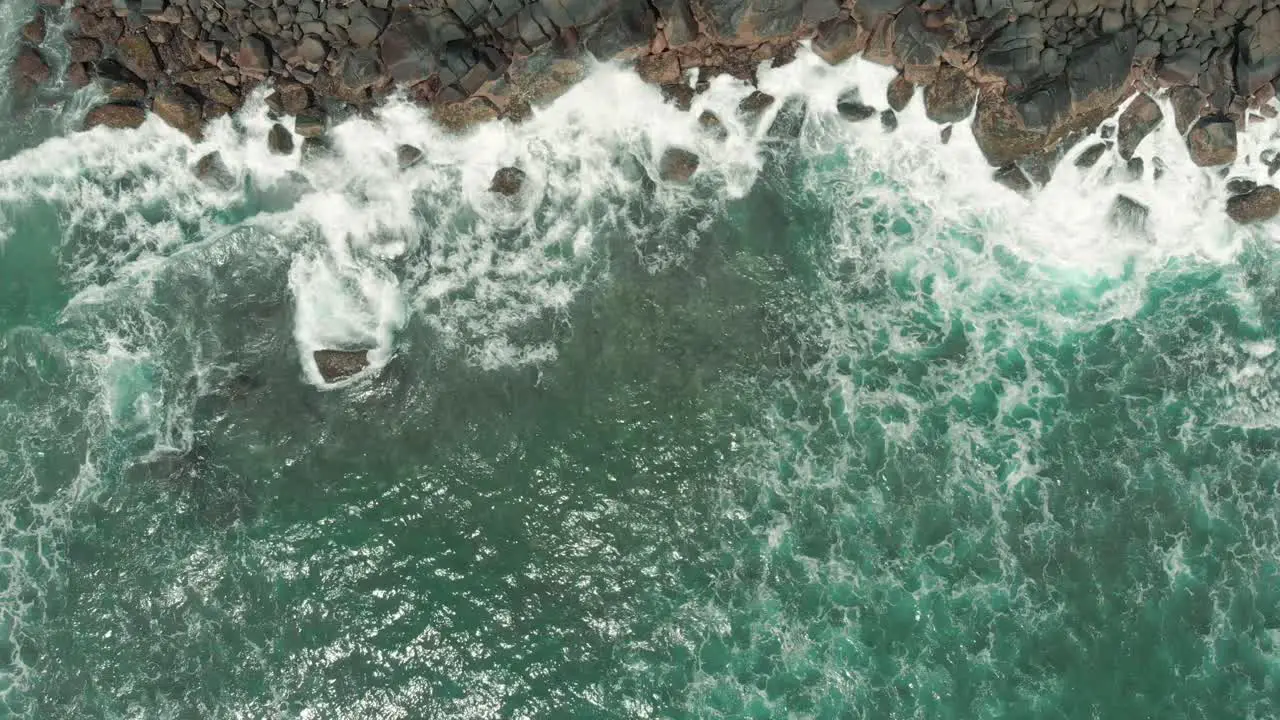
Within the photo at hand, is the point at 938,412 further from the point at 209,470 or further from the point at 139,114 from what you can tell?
the point at 139,114

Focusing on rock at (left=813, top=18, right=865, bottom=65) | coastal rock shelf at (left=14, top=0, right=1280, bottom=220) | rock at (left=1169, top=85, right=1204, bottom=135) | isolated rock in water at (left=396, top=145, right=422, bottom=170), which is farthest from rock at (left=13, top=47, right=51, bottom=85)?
rock at (left=1169, top=85, right=1204, bottom=135)

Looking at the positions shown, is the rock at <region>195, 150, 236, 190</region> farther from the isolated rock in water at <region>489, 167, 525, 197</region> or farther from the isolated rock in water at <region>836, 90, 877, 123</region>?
the isolated rock in water at <region>836, 90, 877, 123</region>

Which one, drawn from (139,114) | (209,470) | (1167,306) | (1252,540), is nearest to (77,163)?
(139,114)

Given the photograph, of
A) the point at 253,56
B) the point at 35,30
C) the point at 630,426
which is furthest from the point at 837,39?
the point at 35,30

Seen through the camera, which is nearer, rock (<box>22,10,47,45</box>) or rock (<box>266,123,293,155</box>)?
rock (<box>266,123,293,155</box>)

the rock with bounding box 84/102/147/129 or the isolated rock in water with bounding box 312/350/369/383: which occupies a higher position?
the rock with bounding box 84/102/147/129

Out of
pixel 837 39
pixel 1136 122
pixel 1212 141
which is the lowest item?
pixel 837 39

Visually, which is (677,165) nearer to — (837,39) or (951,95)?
(837,39)
